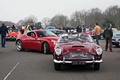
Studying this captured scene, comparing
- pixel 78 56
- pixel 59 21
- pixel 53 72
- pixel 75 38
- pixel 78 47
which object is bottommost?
pixel 53 72

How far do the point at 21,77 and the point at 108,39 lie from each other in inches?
407

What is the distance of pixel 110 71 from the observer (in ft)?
32.5

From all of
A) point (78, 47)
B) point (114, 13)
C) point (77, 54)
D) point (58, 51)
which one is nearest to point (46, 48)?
point (58, 51)

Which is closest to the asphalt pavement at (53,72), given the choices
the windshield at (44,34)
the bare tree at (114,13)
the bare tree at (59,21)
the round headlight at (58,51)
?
the round headlight at (58,51)

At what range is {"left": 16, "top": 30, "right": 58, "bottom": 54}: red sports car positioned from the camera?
51.5ft

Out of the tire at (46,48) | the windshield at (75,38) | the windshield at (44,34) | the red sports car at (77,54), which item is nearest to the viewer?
the red sports car at (77,54)

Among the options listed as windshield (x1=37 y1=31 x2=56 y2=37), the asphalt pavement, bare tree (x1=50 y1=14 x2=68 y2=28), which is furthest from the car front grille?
bare tree (x1=50 y1=14 x2=68 y2=28)

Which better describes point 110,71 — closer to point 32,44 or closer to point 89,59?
point 89,59

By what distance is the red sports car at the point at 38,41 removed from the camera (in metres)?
15.7

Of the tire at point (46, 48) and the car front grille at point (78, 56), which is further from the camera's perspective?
the tire at point (46, 48)

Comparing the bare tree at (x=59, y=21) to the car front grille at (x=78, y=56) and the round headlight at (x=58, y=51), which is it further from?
the car front grille at (x=78, y=56)

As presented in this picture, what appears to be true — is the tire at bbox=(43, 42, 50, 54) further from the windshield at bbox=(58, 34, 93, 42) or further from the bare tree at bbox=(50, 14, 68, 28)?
the bare tree at bbox=(50, 14, 68, 28)

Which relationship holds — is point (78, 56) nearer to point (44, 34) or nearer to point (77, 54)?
point (77, 54)

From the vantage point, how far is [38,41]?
16375 mm
